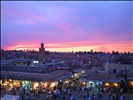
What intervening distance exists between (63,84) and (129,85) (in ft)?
21.5

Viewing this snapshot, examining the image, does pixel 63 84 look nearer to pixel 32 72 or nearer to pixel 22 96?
pixel 32 72

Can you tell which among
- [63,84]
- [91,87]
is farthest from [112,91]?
[63,84]

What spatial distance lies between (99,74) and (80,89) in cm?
287

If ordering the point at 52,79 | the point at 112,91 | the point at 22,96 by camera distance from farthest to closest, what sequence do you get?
the point at 52,79 → the point at 112,91 → the point at 22,96

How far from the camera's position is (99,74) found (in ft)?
72.4

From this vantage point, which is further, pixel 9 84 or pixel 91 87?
pixel 9 84

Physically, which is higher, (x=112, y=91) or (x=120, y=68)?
(x=120, y=68)

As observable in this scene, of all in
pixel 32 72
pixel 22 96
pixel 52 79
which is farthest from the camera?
pixel 32 72

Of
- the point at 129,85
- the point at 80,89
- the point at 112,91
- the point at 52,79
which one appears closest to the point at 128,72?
the point at 129,85

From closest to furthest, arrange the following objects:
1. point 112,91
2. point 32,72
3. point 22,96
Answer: point 22,96 < point 112,91 < point 32,72

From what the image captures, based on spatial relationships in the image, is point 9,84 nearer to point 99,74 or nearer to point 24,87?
point 24,87

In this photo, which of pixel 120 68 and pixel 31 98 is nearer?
pixel 31 98

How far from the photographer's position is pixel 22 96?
1709 centimetres

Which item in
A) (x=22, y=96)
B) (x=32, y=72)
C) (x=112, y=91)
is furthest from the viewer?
(x=32, y=72)
